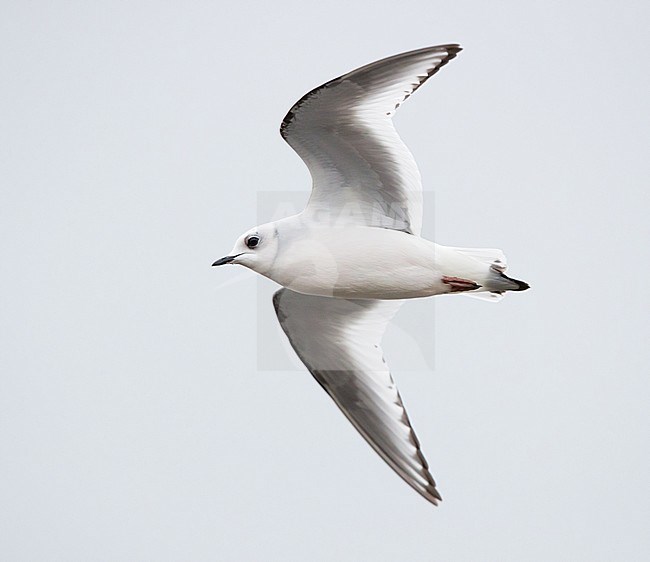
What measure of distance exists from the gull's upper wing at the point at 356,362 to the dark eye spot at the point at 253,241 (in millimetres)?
492

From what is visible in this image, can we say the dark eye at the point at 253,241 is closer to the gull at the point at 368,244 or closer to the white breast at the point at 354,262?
the gull at the point at 368,244

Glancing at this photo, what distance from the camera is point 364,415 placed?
7.37 meters

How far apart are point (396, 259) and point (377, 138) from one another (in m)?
0.61

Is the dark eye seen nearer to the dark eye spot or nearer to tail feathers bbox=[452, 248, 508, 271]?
the dark eye spot

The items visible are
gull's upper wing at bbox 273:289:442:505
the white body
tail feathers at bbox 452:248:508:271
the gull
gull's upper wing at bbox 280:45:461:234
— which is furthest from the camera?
gull's upper wing at bbox 273:289:442:505

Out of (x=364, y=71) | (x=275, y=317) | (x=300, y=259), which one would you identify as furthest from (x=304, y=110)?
(x=275, y=317)

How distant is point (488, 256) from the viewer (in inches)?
280

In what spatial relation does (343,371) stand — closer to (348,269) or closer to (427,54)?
(348,269)

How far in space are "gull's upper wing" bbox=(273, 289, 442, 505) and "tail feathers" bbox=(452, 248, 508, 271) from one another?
835mm

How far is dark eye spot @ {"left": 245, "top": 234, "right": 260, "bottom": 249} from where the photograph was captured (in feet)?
23.0

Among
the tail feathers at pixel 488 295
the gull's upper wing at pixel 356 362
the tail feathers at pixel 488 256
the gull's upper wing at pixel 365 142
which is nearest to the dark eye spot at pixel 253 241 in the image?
the gull's upper wing at pixel 365 142

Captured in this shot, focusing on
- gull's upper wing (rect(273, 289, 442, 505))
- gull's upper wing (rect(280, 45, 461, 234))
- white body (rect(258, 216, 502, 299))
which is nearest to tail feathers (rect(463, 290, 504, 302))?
white body (rect(258, 216, 502, 299))

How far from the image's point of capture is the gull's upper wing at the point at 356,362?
23.8 feet

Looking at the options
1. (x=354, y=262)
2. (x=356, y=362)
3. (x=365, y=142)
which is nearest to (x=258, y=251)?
(x=354, y=262)
